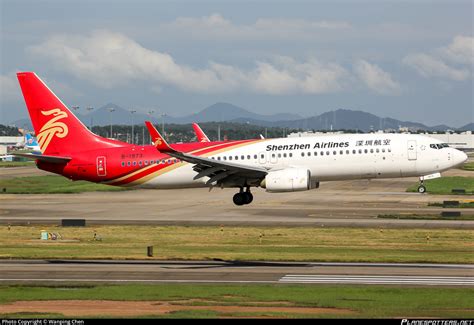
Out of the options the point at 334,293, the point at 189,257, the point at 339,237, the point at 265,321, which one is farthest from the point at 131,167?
the point at 265,321

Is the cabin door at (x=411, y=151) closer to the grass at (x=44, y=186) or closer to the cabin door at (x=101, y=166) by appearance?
the cabin door at (x=101, y=166)

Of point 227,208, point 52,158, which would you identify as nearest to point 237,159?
point 52,158

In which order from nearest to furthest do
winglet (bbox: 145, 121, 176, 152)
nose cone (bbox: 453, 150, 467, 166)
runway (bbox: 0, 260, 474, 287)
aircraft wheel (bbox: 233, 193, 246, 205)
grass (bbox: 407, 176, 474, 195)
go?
1. runway (bbox: 0, 260, 474, 287)
2. winglet (bbox: 145, 121, 176, 152)
3. nose cone (bbox: 453, 150, 467, 166)
4. aircraft wheel (bbox: 233, 193, 246, 205)
5. grass (bbox: 407, 176, 474, 195)

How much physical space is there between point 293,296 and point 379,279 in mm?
6667

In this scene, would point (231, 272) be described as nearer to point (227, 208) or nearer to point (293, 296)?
point (293, 296)

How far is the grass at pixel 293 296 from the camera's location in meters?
33.5

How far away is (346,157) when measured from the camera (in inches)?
2259

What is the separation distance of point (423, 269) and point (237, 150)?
1855 cm

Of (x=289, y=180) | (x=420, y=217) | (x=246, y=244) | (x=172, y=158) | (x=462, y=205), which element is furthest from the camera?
(x=462, y=205)

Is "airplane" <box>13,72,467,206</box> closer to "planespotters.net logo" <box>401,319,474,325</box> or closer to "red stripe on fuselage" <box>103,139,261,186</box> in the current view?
"red stripe on fuselage" <box>103,139,261,186</box>

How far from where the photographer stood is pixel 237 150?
196ft

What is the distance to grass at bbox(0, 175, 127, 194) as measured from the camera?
4526 inches

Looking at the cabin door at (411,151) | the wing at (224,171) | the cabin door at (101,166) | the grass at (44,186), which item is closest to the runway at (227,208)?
the grass at (44,186)

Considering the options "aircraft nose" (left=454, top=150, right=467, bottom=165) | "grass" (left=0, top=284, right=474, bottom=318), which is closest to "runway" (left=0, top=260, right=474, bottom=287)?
"grass" (left=0, top=284, right=474, bottom=318)
